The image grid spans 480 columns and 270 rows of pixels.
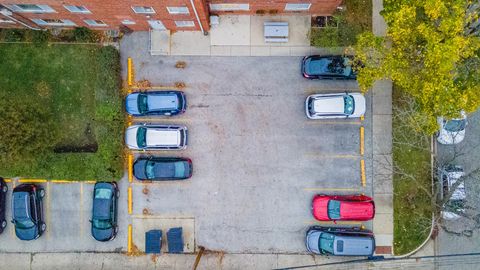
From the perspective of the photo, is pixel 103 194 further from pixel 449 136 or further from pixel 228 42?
pixel 449 136

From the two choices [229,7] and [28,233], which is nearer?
[229,7]

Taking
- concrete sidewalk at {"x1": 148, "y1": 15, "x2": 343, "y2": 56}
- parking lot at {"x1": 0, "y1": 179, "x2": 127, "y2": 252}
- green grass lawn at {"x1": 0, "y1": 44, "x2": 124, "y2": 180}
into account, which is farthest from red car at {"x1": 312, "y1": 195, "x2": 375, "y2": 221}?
green grass lawn at {"x1": 0, "y1": 44, "x2": 124, "y2": 180}

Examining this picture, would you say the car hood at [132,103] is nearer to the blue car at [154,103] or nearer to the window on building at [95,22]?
the blue car at [154,103]

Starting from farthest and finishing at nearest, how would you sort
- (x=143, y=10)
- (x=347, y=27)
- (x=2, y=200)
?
(x=347, y=27) < (x=2, y=200) < (x=143, y=10)

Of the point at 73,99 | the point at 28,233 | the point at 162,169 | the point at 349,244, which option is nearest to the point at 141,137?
the point at 162,169

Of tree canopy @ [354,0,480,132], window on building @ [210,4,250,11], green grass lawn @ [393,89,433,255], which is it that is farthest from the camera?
green grass lawn @ [393,89,433,255]

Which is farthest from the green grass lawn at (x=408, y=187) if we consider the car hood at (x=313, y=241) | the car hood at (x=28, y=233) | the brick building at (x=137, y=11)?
the car hood at (x=28, y=233)

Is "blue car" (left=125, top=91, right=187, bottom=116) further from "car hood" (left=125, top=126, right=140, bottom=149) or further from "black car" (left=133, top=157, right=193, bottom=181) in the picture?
"black car" (left=133, top=157, right=193, bottom=181)
